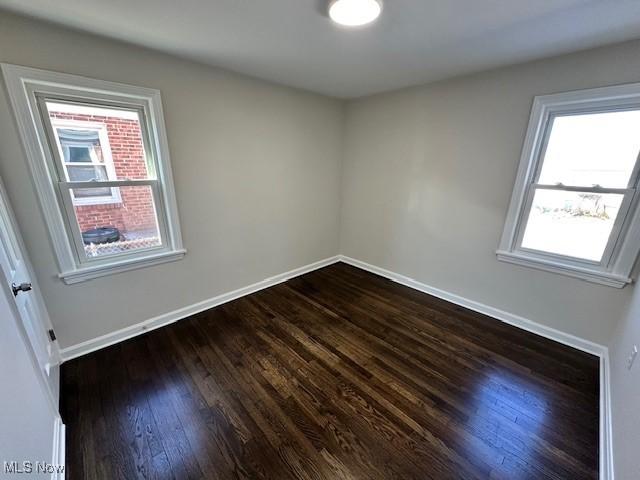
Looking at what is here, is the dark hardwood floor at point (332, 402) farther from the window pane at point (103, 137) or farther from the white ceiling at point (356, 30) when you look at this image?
the white ceiling at point (356, 30)

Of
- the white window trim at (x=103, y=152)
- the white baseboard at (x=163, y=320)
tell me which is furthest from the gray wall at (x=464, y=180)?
the white window trim at (x=103, y=152)

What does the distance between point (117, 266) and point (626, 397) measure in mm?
3445

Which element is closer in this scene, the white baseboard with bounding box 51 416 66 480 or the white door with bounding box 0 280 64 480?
the white door with bounding box 0 280 64 480

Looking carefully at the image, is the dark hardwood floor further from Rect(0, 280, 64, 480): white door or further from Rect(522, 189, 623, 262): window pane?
Rect(522, 189, 623, 262): window pane

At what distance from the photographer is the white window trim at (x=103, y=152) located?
1782 mm

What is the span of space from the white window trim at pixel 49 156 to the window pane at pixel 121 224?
3.0 inches

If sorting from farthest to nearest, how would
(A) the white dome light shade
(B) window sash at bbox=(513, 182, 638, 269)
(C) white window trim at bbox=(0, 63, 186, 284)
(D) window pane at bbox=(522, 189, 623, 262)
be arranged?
Result: (D) window pane at bbox=(522, 189, 623, 262)
(B) window sash at bbox=(513, 182, 638, 269)
(C) white window trim at bbox=(0, 63, 186, 284)
(A) the white dome light shade

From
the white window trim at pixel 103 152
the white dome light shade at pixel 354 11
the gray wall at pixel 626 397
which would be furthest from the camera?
the white window trim at pixel 103 152

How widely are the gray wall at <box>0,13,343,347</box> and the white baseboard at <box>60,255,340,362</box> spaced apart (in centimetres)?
5

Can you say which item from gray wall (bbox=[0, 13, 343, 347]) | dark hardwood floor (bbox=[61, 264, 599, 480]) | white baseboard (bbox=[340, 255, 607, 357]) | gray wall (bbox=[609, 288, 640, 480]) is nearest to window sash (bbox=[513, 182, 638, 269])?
gray wall (bbox=[609, 288, 640, 480])

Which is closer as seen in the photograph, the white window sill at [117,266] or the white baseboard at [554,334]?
the white baseboard at [554,334]

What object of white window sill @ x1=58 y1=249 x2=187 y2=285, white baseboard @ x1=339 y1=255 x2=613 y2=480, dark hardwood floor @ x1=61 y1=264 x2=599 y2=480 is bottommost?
dark hardwood floor @ x1=61 y1=264 x2=599 y2=480

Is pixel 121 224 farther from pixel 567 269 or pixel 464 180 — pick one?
pixel 567 269

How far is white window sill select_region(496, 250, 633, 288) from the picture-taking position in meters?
1.98
